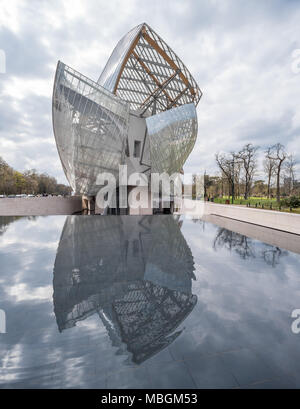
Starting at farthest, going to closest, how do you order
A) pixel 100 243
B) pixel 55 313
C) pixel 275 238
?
1. pixel 275 238
2. pixel 100 243
3. pixel 55 313

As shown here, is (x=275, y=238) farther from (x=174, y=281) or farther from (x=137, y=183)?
(x=137, y=183)

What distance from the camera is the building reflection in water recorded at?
252 centimetres

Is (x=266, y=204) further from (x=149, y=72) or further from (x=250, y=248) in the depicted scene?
(x=149, y=72)

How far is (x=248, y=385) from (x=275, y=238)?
7772mm

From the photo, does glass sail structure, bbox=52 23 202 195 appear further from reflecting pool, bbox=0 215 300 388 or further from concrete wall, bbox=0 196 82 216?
reflecting pool, bbox=0 215 300 388

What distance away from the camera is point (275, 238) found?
8.33 meters

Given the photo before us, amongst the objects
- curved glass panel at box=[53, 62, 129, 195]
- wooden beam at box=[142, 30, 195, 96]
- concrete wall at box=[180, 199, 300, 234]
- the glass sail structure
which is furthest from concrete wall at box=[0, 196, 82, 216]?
wooden beam at box=[142, 30, 195, 96]

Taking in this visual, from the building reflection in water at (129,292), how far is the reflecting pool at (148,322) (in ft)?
0.06

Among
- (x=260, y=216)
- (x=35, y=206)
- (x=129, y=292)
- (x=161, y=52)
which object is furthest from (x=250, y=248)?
(x=161, y=52)

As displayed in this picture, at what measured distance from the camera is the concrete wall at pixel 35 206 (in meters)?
18.8

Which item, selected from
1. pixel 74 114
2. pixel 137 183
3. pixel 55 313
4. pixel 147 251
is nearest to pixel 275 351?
pixel 55 313

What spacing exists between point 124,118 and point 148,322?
20401mm

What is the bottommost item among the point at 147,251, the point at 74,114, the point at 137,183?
the point at 147,251

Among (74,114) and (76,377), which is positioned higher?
(74,114)
